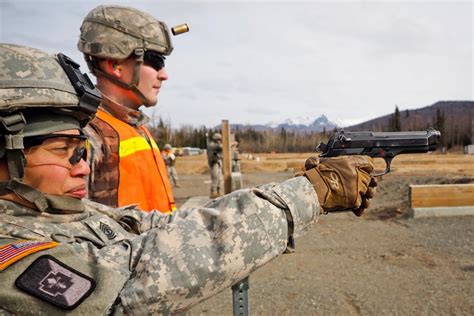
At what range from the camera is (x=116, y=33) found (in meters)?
2.46

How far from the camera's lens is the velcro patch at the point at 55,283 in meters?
1.10

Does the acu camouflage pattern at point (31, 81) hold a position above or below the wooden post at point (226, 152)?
above

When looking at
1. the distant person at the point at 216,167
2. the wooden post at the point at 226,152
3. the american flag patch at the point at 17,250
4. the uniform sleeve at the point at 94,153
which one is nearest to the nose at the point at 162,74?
the uniform sleeve at the point at 94,153

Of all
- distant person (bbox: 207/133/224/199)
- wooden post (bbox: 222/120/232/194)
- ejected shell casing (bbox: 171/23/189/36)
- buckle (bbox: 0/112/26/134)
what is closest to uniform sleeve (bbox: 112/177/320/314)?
buckle (bbox: 0/112/26/134)

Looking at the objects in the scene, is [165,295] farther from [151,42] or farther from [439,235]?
[439,235]

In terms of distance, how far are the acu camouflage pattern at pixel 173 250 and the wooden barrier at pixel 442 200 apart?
847 cm

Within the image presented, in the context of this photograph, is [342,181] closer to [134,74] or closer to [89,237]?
[89,237]

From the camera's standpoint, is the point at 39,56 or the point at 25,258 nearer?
the point at 25,258

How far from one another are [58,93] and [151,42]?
3.86ft

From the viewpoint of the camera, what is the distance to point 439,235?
7.62 m

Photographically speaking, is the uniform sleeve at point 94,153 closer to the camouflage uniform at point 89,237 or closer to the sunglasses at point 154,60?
the camouflage uniform at point 89,237

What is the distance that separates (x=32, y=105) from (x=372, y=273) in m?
5.49

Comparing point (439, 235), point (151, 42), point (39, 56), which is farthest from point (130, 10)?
point (439, 235)

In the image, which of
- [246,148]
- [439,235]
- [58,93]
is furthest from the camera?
Result: [246,148]
